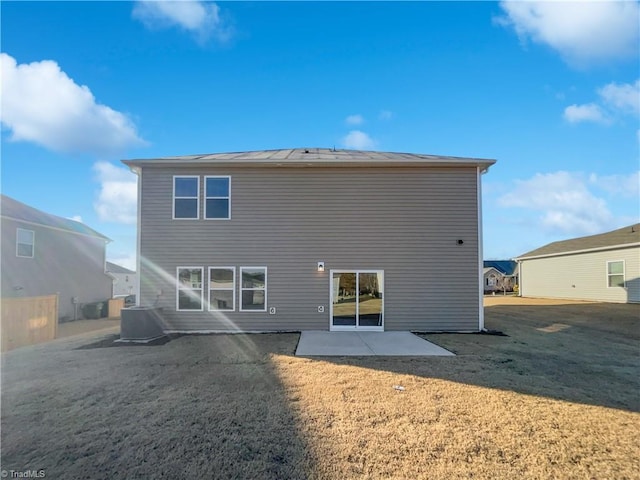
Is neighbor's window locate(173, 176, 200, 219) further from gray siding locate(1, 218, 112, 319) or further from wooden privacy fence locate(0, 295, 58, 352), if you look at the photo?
gray siding locate(1, 218, 112, 319)

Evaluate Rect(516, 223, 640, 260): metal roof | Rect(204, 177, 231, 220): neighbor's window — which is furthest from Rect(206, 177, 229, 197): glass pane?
Rect(516, 223, 640, 260): metal roof

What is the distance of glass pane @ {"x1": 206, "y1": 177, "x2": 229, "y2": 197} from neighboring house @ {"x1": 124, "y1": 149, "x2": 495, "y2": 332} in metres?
0.03

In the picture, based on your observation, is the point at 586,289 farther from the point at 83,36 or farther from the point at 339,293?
the point at 83,36

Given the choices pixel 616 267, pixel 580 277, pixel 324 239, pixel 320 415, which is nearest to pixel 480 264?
pixel 324 239

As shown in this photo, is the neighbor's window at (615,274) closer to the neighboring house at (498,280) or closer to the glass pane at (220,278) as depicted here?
the neighboring house at (498,280)

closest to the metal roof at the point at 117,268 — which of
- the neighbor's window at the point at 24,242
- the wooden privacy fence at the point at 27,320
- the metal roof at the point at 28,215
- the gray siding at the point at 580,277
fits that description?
the metal roof at the point at 28,215

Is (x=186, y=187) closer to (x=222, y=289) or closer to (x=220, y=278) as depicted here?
(x=220, y=278)

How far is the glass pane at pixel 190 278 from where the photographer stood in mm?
10859

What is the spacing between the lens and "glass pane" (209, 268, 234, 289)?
35.7 ft

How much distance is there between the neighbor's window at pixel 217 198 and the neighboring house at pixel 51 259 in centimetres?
899

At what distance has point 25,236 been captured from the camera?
14430 millimetres

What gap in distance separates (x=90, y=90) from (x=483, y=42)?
500 inches

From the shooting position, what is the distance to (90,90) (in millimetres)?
11211

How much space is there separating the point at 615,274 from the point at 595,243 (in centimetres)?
273
